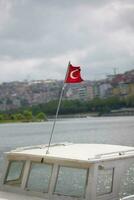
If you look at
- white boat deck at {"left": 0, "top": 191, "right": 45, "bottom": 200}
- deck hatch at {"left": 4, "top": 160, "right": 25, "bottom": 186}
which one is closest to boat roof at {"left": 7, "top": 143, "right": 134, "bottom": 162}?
deck hatch at {"left": 4, "top": 160, "right": 25, "bottom": 186}

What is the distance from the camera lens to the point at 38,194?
8914mm

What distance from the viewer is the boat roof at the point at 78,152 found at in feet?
28.8

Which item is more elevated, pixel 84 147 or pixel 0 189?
pixel 84 147

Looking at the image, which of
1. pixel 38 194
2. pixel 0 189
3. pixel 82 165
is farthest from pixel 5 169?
pixel 82 165

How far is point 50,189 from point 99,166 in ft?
3.01

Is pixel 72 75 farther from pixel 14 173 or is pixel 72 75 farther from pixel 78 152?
pixel 14 173

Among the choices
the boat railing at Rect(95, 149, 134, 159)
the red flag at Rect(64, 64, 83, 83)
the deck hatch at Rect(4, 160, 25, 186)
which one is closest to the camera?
the boat railing at Rect(95, 149, 134, 159)

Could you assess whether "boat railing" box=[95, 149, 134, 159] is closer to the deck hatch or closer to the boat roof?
the boat roof

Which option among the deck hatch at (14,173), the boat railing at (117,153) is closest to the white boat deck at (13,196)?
the deck hatch at (14,173)

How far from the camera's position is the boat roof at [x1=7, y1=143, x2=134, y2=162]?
878cm

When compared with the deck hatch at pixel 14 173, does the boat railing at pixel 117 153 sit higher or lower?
higher

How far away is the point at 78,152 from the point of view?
923 centimetres

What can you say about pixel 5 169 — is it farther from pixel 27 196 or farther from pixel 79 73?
pixel 79 73

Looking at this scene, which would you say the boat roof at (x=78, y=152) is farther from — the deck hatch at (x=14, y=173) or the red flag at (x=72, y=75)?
the red flag at (x=72, y=75)
